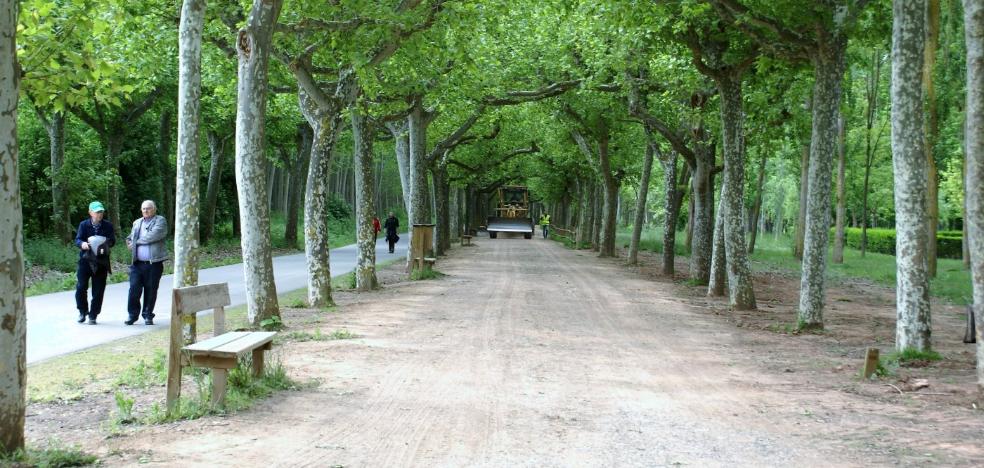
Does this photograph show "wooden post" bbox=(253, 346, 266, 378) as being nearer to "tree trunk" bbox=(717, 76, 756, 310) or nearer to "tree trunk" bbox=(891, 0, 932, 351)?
"tree trunk" bbox=(891, 0, 932, 351)

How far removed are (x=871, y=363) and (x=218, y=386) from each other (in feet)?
20.9

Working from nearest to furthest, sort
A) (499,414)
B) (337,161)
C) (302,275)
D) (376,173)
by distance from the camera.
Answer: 1. (499,414)
2. (302,275)
3. (337,161)
4. (376,173)

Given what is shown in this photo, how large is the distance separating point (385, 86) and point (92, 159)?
1395 cm

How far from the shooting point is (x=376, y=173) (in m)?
67.8

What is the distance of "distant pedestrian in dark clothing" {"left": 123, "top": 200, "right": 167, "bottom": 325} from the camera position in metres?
12.6

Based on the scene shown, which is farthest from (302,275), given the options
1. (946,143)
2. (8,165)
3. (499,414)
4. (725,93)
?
(946,143)

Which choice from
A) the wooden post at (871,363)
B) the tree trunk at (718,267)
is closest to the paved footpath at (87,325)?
the wooden post at (871,363)

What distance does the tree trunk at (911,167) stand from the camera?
385 inches

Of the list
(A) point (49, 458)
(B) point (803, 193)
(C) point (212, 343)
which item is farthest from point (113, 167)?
(A) point (49, 458)

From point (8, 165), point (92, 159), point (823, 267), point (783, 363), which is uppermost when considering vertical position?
point (92, 159)

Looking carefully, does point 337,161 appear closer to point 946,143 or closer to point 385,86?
point 946,143

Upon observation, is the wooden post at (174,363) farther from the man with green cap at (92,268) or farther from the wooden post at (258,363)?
the man with green cap at (92,268)

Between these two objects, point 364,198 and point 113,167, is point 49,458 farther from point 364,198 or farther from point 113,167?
point 113,167

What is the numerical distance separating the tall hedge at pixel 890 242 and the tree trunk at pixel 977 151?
4186 cm
